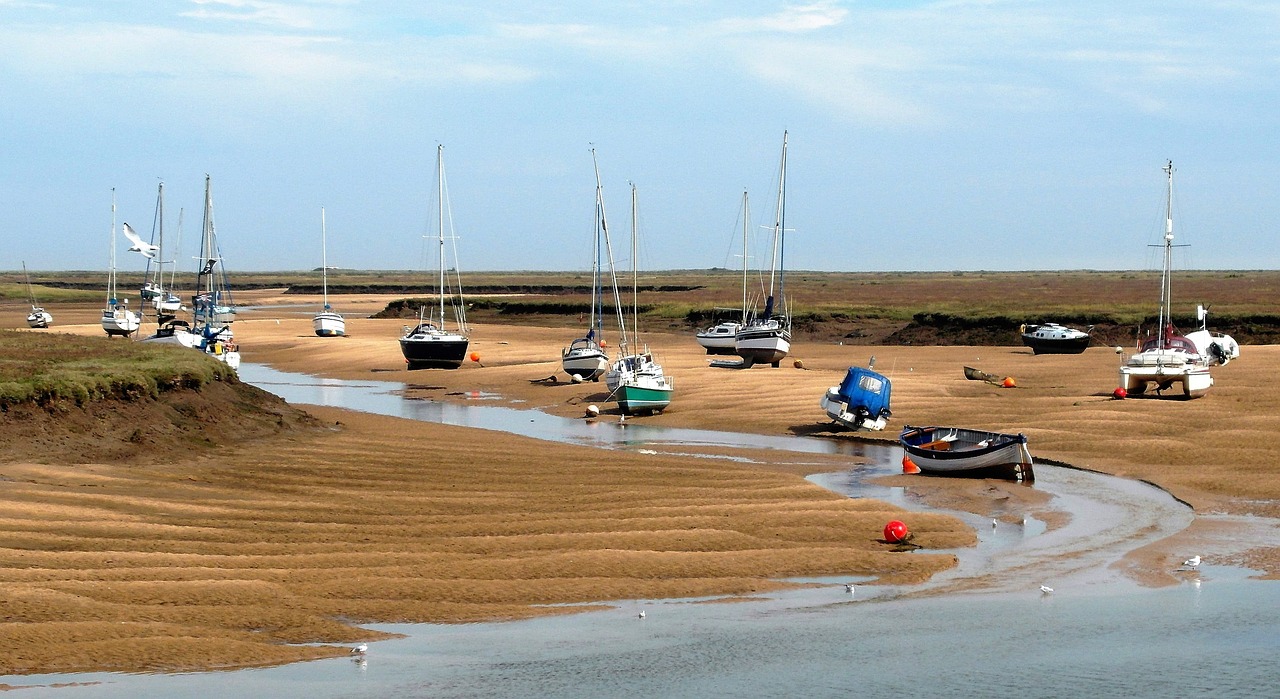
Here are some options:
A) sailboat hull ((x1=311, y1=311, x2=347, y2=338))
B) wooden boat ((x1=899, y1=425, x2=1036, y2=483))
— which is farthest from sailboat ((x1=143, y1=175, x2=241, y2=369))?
wooden boat ((x1=899, y1=425, x2=1036, y2=483))

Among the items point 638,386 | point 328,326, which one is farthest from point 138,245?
point 638,386

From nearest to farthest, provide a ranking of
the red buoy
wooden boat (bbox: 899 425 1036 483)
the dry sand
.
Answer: the dry sand
the red buoy
wooden boat (bbox: 899 425 1036 483)

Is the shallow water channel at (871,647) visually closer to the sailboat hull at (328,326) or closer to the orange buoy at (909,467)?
the orange buoy at (909,467)

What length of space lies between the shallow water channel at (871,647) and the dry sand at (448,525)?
0.64 m

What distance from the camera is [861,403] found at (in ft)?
141

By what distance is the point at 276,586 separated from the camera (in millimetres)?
19359

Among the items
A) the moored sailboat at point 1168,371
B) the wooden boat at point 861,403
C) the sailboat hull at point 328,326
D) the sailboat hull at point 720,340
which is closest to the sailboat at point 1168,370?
the moored sailboat at point 1168,371

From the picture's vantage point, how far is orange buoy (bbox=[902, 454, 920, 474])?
116ft

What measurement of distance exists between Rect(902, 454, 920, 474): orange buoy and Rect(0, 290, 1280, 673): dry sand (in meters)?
0.72

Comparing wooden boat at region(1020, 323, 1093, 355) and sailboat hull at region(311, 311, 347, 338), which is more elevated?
wooden boat at region(1020, 323, 1093, 355)

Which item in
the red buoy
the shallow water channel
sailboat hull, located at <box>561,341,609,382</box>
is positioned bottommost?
the shallow water channel

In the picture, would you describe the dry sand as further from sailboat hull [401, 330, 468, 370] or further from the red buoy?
sailboat hull [401, 330, 468, 370]

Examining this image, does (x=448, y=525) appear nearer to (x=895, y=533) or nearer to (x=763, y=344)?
(x=895, y=533)

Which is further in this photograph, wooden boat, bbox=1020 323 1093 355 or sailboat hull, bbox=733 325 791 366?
wooden boat, bbox=1020 323 1093 355
